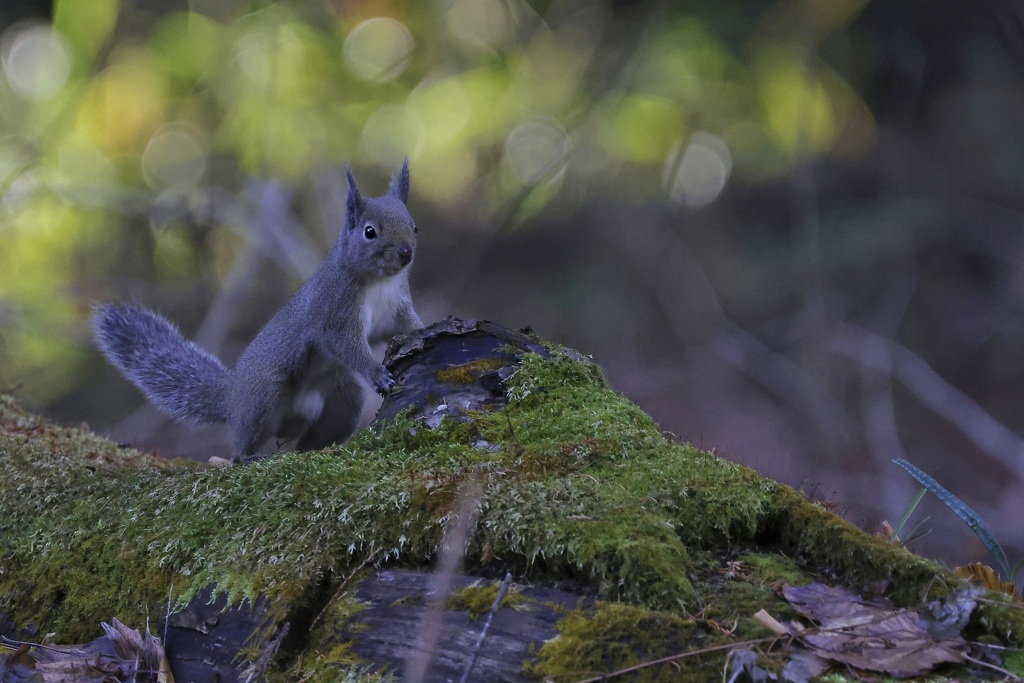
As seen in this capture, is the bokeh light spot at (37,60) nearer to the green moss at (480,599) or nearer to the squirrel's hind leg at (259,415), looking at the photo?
the squirrel's hind leg at (259,415)

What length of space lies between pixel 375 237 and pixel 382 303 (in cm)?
28

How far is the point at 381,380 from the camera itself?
307 cm

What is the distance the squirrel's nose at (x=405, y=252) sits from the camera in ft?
10.5

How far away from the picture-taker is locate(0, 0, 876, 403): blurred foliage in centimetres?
570

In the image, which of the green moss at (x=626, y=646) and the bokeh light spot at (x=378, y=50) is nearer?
the green moss at (x=626, y=646)

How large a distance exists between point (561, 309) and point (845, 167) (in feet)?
7.43

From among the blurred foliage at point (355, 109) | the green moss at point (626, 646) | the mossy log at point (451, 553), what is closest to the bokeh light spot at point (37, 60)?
the blurred foliage at point (355, 109)

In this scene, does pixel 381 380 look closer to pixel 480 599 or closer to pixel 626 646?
pixel 480 599

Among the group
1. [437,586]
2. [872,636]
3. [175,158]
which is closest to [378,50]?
[175,158]

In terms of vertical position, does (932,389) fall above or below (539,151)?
below

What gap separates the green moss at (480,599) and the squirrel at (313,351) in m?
1.73

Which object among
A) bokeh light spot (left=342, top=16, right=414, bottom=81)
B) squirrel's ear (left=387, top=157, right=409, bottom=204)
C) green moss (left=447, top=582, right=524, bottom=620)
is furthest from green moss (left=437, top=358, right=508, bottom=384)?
bokeh light spot (left=342, top=16, right=414, bottom=81)

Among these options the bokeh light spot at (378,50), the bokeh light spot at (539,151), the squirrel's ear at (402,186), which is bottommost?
the squirrel's ear at (402,186)

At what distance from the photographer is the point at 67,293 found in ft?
18.6
